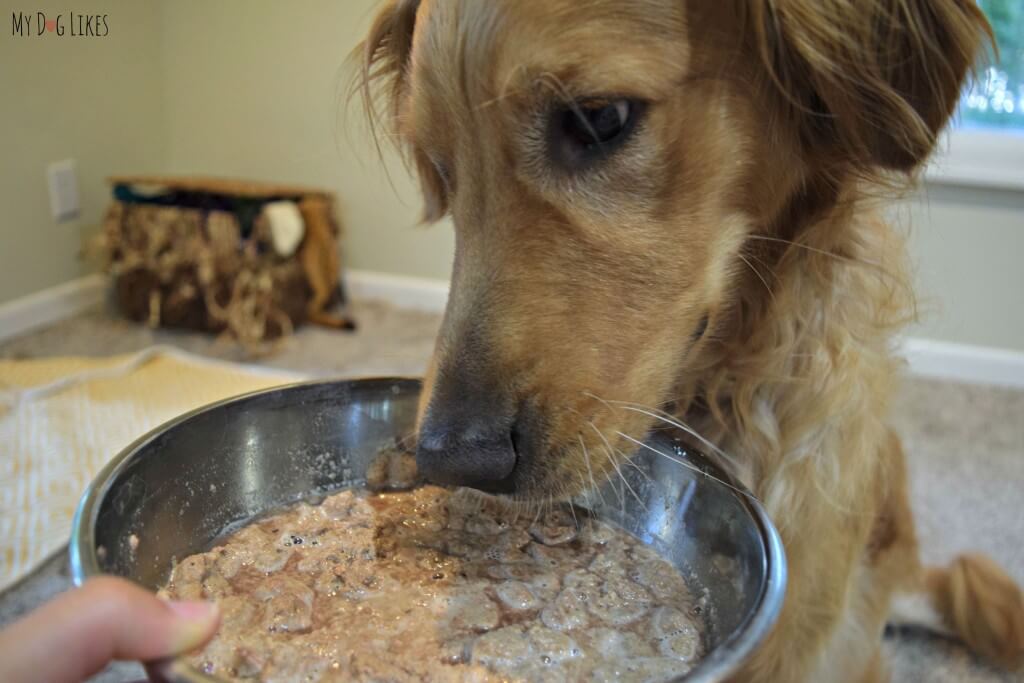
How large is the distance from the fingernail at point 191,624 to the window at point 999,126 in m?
2.36

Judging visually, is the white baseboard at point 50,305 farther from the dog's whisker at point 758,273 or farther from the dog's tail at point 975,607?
the dog's tail at point 975,607

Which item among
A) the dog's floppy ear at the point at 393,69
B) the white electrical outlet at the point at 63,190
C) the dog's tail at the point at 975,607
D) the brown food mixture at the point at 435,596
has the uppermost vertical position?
the dog's floppy ear at the point at 393,69

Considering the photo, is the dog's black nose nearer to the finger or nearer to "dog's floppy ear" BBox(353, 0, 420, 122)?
the finger

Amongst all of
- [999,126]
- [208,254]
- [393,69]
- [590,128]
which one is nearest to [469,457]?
[590,128]

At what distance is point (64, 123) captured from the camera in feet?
6.25

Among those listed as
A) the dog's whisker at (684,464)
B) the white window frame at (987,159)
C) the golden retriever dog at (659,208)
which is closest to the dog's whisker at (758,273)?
the golden retriever dog at (659,208)

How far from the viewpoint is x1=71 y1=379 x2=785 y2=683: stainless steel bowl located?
27.5 inches

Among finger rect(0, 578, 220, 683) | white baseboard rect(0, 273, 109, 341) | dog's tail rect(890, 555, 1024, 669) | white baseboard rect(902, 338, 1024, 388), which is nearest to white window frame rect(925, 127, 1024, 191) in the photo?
white baseboard rect(902, 338, 1024, 388)

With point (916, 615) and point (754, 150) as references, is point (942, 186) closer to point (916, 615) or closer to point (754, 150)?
point (916, 615)

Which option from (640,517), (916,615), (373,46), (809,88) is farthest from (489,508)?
(916,615)

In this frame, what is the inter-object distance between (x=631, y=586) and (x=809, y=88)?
52 cm

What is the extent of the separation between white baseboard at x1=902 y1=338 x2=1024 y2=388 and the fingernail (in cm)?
251

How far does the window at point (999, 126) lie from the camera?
2473 mm

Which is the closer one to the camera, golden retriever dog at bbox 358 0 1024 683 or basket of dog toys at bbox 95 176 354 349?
golden retriever dog at bbox 358 0 1024 683
